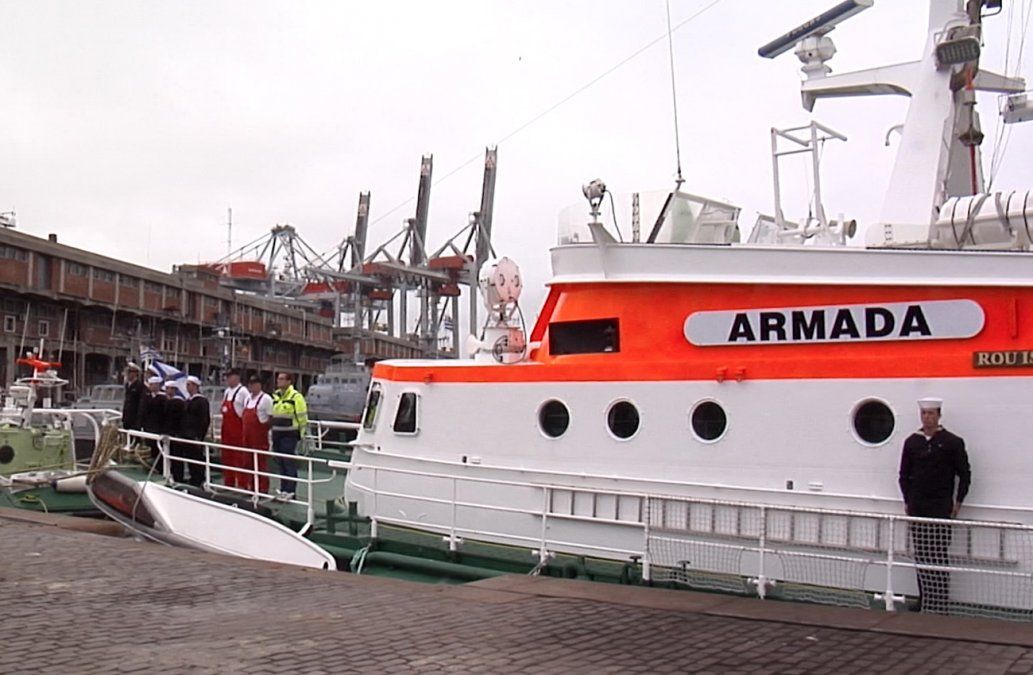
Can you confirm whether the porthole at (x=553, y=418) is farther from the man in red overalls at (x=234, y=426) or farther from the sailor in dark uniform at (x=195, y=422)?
the sailor in dark uniform at (x=195, y=422)

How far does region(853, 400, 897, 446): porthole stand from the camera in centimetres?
788

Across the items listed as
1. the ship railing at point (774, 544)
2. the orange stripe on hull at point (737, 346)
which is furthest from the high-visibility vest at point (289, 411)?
the ship railing at point (774, 544)

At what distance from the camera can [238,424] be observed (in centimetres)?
1283

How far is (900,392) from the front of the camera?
780 cm

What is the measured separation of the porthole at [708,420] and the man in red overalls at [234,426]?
641 centimetres

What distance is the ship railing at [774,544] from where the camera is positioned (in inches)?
275

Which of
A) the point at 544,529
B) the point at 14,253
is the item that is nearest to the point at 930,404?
the point at 544,529

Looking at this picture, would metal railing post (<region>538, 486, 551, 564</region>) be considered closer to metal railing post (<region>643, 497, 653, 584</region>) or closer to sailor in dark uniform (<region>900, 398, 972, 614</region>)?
metal railing post (<region>643, 497, 653, 584</region>)

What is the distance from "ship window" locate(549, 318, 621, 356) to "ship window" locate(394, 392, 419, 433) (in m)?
1.68

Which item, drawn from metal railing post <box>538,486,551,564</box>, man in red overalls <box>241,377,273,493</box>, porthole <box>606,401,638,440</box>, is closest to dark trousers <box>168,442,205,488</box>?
man in red overalls <box>241,377,273,493</box>

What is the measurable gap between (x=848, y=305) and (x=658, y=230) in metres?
2.16

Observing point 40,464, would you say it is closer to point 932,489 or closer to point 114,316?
point 932,489

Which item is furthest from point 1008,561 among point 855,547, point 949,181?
point 949,181

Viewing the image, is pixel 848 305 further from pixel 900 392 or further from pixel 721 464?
pixel 721 464
